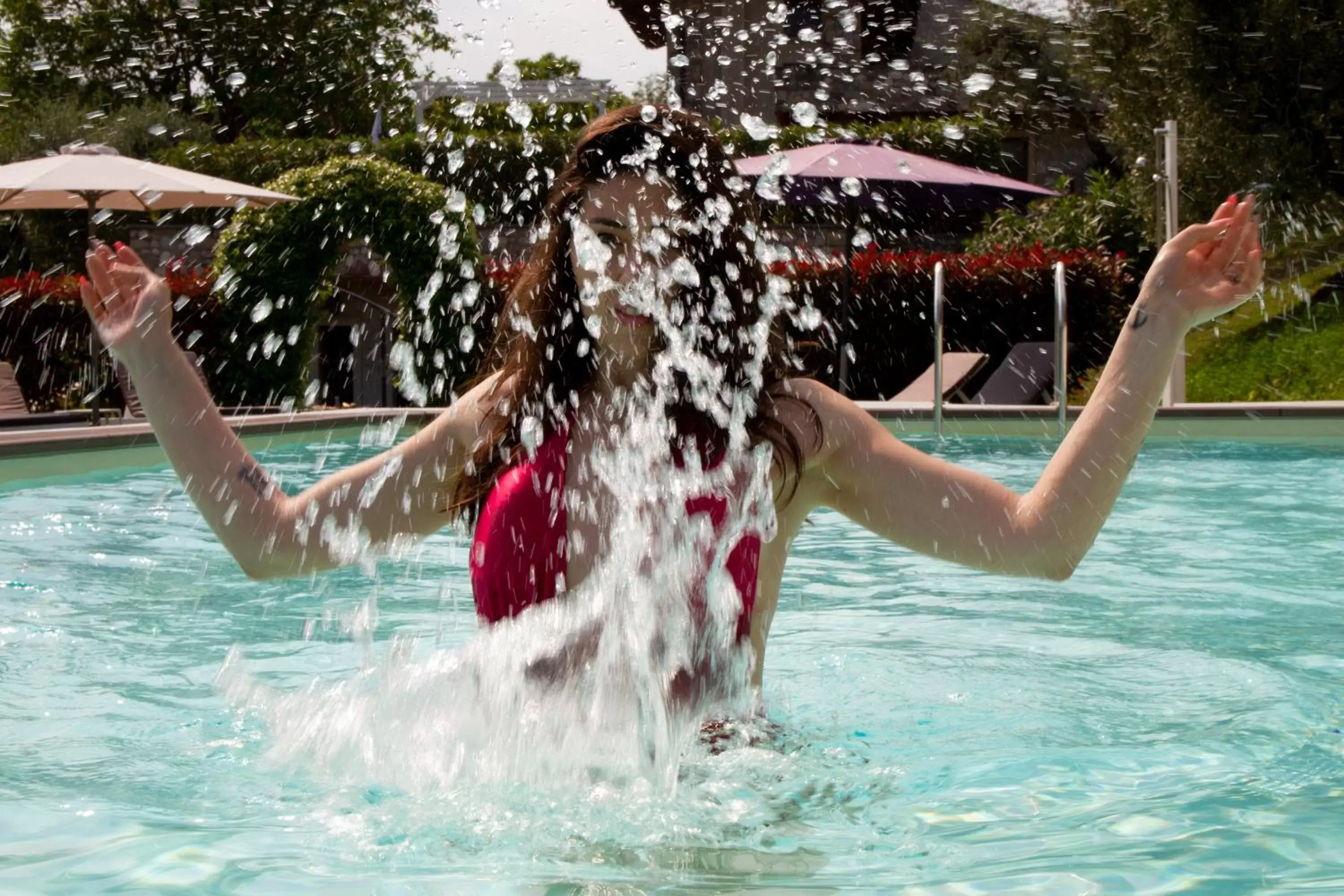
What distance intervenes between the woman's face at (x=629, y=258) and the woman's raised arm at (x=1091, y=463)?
19.7 inches

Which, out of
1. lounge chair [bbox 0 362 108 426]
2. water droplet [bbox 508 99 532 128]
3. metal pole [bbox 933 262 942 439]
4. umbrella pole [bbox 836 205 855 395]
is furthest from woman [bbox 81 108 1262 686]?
umbrella pole [bbox 836 205 855 395]

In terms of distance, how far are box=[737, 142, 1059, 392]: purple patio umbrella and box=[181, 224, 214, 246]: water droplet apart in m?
10.6

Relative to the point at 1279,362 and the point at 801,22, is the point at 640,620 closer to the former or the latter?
the point at 1279,362

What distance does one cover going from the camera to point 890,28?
104 ft

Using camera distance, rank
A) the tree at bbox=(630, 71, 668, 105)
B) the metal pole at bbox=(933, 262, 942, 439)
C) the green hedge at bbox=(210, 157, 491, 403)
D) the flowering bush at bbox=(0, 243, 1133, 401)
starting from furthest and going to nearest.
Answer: the flowering bush at bbox=(0, 243, 1133, 401), the green hedge at bbox=(210, 157, 491, 403), the metal pole at bbox=(933, 262, 942, 439), the tree at bbox=(630, 71, 668, 105)

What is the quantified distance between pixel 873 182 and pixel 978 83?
1491 centimetres

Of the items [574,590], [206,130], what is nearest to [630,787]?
[574,590]

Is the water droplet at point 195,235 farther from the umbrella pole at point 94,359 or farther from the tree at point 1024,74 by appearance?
the tree at point 1024,74

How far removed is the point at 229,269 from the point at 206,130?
21.8 meters

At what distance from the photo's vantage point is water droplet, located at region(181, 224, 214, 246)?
22.2 metres

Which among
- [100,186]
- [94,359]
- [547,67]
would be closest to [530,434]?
[100,186]

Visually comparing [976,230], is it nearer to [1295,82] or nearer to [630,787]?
[1295,82]

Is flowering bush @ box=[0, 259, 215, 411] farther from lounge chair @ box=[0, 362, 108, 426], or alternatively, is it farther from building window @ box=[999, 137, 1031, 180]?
building window @ box=[999, 137, 1031, 180]

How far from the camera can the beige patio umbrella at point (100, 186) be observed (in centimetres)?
1156
